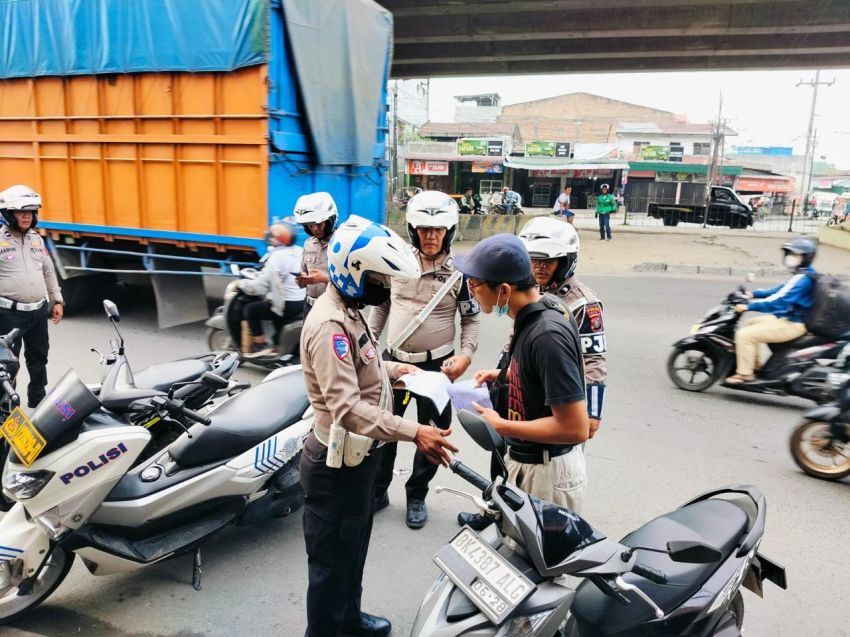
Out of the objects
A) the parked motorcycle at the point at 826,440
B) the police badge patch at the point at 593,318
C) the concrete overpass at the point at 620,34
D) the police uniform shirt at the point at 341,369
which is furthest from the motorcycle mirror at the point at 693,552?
the concrete overpass at the point at 620,34

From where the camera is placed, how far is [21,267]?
4777 mm

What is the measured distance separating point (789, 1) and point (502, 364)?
15.5 metres

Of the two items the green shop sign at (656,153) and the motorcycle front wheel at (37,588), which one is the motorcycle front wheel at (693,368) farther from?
the green shop sign at (656,153)

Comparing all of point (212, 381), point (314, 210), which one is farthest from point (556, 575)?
point (314, 210)

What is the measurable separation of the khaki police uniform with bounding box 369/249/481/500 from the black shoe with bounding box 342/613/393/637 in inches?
37.2

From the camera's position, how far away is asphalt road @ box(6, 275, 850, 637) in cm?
287

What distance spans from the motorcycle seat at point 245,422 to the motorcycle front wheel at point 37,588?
0.61 m

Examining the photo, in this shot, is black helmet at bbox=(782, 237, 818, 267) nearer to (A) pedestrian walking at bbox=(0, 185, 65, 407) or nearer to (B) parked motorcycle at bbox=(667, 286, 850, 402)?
(B) parked motorcycle at bbox=(667, 286, 850, 402)

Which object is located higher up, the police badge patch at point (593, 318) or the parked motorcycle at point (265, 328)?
the police badge patch at point (593, 318)

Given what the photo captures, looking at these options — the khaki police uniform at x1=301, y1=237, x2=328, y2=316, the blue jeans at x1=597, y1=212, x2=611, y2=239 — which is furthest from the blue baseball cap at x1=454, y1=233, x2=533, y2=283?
the blue jeans at x1=597, y1=212, x2=611, y2=239

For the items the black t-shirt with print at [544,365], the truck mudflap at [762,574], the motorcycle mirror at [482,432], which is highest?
the black t-shirt with print at [544,365]

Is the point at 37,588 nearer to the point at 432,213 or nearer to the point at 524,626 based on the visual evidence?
the point at 524,626

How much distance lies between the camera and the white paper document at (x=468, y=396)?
2651 millimetres

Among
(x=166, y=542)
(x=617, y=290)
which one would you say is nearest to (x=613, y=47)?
(x=617, y=290)
